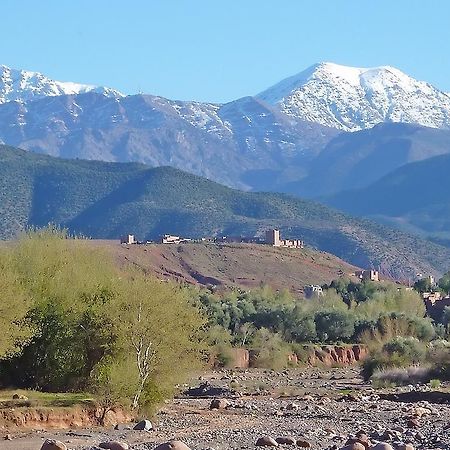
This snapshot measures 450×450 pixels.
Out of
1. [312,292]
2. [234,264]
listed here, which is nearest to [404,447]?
[312,292]

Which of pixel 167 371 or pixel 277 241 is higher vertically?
pixel 277 241

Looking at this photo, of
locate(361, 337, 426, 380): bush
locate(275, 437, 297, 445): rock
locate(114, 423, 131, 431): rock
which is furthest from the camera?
locate(361, 337, 426, 380): bush

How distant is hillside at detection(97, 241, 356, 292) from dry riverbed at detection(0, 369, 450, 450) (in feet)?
231

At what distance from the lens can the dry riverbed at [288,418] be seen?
115ft

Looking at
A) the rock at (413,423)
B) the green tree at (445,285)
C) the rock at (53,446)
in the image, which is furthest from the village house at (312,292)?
the rock at (53,446)

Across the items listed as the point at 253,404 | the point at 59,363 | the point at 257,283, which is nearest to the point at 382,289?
the point at 257,283

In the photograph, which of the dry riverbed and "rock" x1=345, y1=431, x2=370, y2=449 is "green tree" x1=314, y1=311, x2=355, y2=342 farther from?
"rock" x1=345, y1=431, x2=370, y2=449

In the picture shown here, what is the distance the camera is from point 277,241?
16175 centimetres

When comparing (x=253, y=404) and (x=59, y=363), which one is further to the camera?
(x=253, y=404)

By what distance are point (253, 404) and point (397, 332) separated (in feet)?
130

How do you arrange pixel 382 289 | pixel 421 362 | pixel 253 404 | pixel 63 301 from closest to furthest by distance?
pixel 63 301, pixel 253 404, pixel 421 362, pixel 382 289

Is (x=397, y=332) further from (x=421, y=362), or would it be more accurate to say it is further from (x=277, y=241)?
(x=277, y=241)

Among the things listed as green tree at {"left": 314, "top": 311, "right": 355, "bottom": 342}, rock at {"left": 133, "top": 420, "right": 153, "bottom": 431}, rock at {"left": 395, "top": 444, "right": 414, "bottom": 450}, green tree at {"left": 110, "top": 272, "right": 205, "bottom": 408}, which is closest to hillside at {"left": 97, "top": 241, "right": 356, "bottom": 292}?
green tree at {"left": 314, "top": 311, "right": 355, "bottom": 342}

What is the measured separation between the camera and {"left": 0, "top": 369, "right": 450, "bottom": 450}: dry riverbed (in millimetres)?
35188
